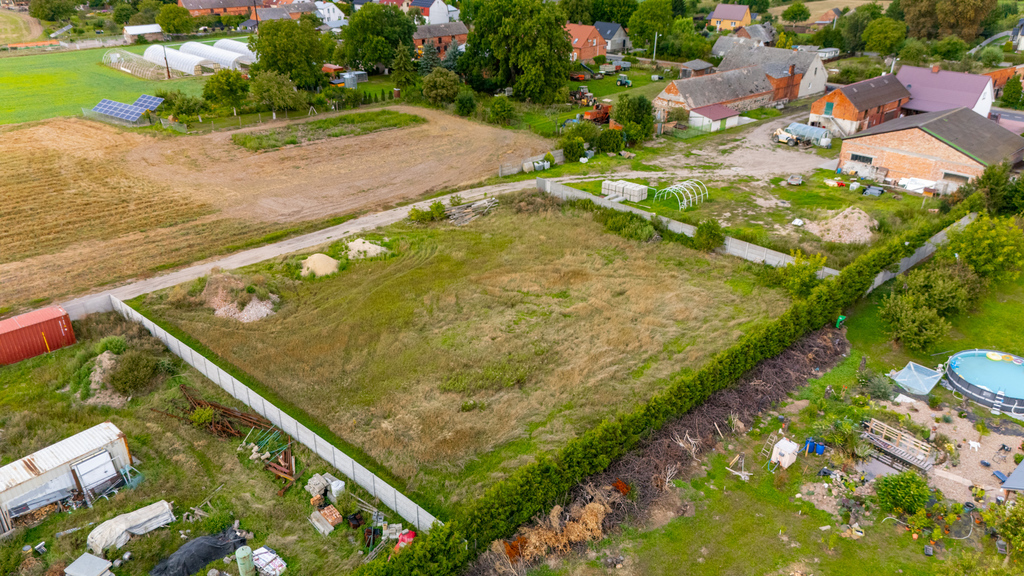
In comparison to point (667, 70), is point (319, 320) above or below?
below

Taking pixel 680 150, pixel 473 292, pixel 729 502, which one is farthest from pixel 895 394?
pixel 680 150

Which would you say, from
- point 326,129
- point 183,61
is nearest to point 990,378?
point 326,129

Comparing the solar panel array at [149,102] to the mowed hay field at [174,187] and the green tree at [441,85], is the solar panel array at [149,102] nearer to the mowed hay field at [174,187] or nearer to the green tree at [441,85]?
the mowed hay field at [174,187]

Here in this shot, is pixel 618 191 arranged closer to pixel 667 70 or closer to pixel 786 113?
pixel 786 113

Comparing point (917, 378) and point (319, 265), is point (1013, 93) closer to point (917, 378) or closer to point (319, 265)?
point (917, 378)

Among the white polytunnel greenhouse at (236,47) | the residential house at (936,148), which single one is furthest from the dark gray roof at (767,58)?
the white polytunnel greenhouse at (236,47)

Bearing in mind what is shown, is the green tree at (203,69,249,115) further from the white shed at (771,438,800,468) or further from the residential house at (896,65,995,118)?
the residential house at (896,65,995,118)

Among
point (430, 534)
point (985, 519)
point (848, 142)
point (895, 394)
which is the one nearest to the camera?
point (430, 534)
